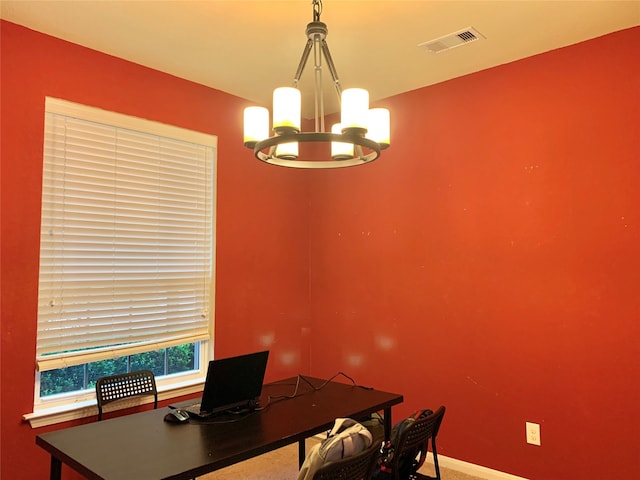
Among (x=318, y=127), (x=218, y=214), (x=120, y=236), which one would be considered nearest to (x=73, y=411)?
(x=120, y=236)

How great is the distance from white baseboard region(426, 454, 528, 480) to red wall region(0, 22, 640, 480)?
52 mm

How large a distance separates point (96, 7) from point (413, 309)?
277 cm

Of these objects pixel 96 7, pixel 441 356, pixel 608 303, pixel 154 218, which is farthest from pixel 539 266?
pixel 96 7

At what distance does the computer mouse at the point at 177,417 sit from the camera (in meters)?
2.16

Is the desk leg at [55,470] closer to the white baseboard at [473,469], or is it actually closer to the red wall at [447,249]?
the red wall at [447,249]

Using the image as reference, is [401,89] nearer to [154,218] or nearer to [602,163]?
[602,163]

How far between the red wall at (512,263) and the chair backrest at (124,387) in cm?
161

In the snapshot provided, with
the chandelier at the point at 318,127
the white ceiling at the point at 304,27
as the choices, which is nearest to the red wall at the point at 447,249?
the white ceiling at the point at 304,27

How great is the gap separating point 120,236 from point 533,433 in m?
2.90

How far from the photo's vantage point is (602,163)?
2.82m

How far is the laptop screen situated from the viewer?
2181mm

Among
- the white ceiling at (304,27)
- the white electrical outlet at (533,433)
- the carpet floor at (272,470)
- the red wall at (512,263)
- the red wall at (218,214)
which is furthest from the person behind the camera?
the carpet floor at (272,470)

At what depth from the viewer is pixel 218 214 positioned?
12.0ft

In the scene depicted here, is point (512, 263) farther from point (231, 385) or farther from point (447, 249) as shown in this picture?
point (231, 385)
